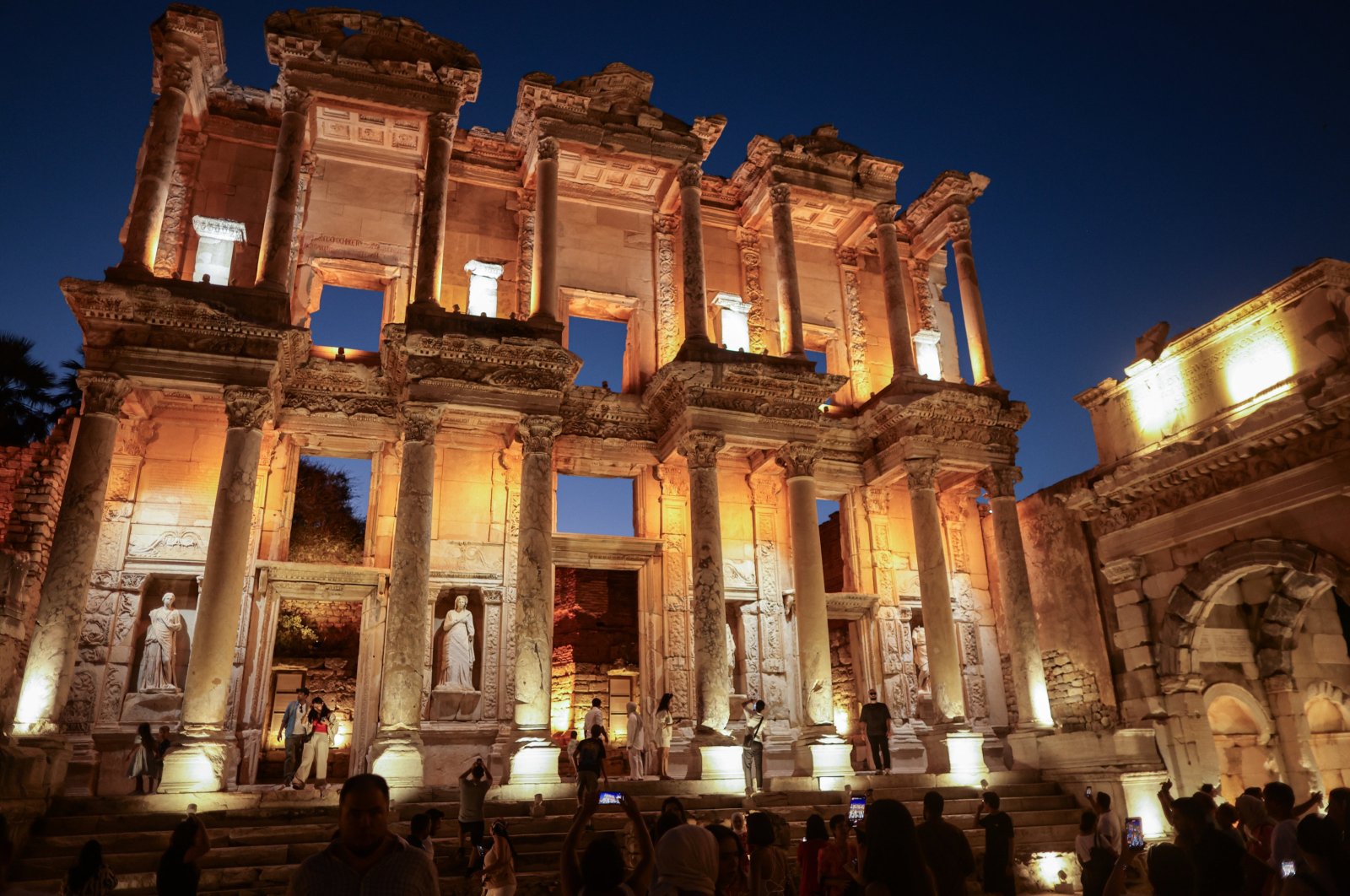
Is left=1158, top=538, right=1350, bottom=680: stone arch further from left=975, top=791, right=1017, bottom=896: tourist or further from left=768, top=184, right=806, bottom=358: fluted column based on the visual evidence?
left=975, top=791, right=1017, bottom=896: tourist

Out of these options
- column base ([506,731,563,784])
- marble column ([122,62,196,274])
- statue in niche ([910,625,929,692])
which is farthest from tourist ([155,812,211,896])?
statue in niche ([910,625,929,692])

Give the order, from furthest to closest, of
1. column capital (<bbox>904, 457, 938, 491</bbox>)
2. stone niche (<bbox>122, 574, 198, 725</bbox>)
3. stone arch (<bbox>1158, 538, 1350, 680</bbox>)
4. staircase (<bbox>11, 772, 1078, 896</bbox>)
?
column capital (<bbox>904, 457, 938, 491</bbox>), stone arch (<bbox>1158, 538, 1350, 680</bbox>), stone niche (<bbox>122, 574, 198, 725</bbox>), staircase (<bbox>11, 772, 1078, 896</bbox>)

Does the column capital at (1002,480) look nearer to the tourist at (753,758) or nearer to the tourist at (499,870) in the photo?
the tourist at (753,758)

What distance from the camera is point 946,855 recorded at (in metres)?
5.29

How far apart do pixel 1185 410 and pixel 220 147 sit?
775 inches

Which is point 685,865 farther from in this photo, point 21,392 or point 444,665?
point 21,392

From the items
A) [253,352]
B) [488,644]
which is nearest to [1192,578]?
[488,644]

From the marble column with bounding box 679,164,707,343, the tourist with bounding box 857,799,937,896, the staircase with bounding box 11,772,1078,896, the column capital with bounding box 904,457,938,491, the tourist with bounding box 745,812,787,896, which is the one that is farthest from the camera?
the column capital with bounding box 904,457,938,491

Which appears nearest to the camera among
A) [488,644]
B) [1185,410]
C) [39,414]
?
[488,644]

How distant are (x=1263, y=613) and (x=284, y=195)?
19958 mm

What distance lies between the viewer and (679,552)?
1903cm

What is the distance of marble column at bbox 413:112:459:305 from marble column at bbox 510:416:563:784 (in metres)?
2.99

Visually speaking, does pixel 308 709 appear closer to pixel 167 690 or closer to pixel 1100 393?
pixel 167 690

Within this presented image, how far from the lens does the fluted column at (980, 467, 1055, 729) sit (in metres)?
17.7
